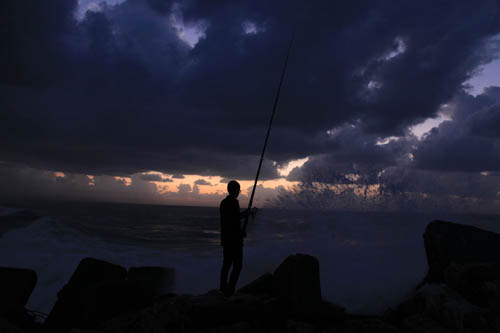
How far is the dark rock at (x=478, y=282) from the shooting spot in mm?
4004

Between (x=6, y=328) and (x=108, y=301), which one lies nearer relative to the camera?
(x=6, y=328)

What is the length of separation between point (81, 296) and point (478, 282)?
6.73 metres

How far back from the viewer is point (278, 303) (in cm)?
417

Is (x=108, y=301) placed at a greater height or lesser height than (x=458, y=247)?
lesser

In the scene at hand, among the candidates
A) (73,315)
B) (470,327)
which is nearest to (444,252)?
(470,327)

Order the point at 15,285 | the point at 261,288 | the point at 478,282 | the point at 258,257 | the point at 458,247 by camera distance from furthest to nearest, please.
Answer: the point at 258,257
the point at 458,247
the point at 15,285
the point at 261,288
the point at 478,282

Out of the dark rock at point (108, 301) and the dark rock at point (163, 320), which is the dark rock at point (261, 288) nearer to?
the dark rock at point (108, 301)

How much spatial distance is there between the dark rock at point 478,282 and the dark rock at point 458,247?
1418 millimetres

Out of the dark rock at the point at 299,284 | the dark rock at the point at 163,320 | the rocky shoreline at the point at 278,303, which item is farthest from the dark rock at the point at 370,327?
the dark rock at the point at 163,320

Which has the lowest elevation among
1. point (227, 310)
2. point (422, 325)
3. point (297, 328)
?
point (297, 328)

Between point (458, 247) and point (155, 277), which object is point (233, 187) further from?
point (458, 247)

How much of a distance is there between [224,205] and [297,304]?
2.38m

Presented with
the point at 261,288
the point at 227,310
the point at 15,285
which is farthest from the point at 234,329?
the point at 15,285

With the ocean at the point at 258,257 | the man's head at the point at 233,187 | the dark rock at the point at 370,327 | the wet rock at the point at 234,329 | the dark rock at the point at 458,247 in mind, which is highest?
the man's head at the point at 233,187
